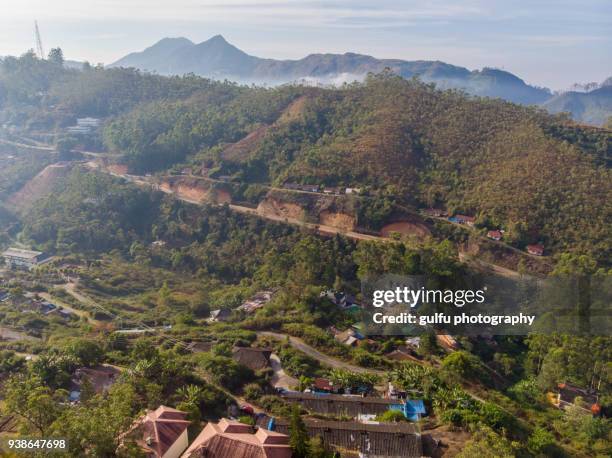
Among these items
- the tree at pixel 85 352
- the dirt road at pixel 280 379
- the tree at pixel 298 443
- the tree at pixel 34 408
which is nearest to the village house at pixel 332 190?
the dirt road at pixel 280 379

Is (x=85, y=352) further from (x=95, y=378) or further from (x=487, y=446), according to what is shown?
(x=487, y=446)

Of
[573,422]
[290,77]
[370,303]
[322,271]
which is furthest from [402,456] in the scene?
[290,77]

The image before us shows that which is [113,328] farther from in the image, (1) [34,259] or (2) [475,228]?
(2) [475,228]

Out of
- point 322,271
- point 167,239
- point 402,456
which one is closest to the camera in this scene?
point 402,456

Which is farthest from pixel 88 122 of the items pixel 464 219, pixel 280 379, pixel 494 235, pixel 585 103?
pixel 585 103

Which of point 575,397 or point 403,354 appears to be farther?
point 403,354

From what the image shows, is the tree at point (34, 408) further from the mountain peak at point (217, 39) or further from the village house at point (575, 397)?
the mountain peak at point (217, 39)
